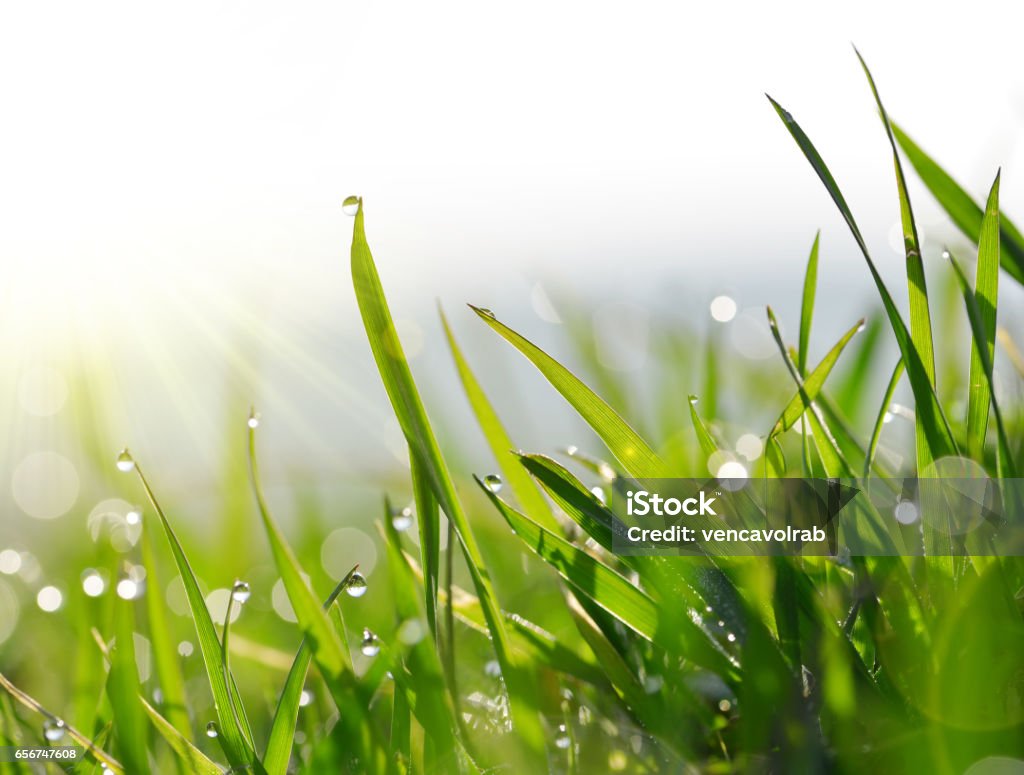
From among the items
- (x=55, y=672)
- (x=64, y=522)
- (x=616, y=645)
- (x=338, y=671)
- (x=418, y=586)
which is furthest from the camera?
(x=64, y=522)

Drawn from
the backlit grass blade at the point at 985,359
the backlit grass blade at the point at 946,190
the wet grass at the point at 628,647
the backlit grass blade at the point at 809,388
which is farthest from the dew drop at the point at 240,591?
the backlit grass blade at the point at 946,190

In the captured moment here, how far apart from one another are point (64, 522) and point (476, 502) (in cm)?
109

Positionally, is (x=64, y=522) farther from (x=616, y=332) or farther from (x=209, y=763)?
(x=209, y=763)

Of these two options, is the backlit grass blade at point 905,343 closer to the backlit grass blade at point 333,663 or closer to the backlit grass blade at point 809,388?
the backlit grass blade at point 809,388

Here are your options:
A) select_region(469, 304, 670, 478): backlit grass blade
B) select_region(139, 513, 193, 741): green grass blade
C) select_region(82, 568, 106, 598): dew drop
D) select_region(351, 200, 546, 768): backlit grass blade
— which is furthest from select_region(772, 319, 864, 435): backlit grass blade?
select_region(82, 568, 106, 598): dew drop

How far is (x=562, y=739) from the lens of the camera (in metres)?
0.62

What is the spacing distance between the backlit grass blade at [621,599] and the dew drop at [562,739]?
0.11m

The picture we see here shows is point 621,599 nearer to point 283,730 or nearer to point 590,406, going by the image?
point 590,406

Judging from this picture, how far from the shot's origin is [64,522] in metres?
1.79

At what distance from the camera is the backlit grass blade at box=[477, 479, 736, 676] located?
55cm

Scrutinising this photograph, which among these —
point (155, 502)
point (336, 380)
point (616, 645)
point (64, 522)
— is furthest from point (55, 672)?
point (64, 522)

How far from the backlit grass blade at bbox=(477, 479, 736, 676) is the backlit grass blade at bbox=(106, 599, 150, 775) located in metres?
0.25

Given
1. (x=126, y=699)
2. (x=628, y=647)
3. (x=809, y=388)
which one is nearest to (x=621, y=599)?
(x=628, y=647)

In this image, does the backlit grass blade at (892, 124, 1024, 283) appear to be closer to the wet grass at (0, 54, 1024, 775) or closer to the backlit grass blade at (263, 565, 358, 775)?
the wet grass at (0, 54, 1024, 775)
